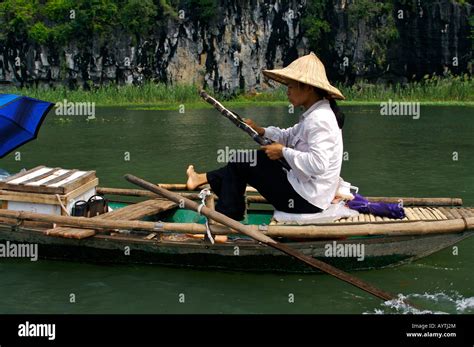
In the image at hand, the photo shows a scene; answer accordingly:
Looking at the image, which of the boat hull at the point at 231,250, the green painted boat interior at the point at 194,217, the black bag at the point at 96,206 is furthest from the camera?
the green painted boat interior at the point at 194,217

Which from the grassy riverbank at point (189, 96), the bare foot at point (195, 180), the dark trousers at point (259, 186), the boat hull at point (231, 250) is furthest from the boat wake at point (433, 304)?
the grassy riverbank at point (189, 96)

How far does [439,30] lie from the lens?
→ 4000 cm

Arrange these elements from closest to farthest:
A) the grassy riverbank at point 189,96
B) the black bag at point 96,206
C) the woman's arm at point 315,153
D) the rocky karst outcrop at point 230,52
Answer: the woman's arm at point 315,153 → the black bag at point 96,206 → the grassy riverbank at point 189,96 → the rocky karst outcrop at point 230,52

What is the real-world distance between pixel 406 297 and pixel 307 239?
99cm

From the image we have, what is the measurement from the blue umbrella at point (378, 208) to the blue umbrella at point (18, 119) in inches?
152

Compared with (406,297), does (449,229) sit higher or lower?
higher

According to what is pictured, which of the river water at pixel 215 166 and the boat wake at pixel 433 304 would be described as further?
the river water at pixel 215 166

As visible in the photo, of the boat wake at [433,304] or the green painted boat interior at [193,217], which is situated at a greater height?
the green painted boat interior at [193,217]

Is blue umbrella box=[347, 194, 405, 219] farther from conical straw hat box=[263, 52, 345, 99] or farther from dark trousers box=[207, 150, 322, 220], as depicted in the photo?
conical straw hat box=[263, 52, 345, 99]

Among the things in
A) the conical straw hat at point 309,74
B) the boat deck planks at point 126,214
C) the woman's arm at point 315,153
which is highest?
the conical straw hat at point 309,74

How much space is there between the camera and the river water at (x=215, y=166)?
18.8 ft

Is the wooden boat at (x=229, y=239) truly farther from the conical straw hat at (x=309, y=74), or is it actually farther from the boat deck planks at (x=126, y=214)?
the conical straw hat at (x=309, y=74)

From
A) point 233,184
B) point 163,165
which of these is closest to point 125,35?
point 163,165
